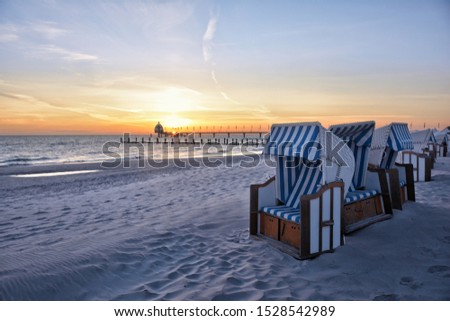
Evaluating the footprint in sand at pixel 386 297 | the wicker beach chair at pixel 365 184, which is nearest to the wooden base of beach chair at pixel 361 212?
the wicker beach chair at pixel 365 184

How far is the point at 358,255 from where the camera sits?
417 cm

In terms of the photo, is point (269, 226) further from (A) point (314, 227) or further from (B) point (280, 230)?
(A) point (314, 227)

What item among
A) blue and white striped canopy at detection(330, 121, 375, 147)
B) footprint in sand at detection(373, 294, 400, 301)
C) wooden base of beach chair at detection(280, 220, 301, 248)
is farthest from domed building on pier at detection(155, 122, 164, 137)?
footprint in sand at detection(373, 294, 400, 301)

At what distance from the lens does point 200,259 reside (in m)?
4.27

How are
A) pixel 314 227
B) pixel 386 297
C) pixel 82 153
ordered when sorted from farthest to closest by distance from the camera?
pixel 82 153 < pixel 314 227 < pixel 386 297

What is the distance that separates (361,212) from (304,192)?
4.34 feet

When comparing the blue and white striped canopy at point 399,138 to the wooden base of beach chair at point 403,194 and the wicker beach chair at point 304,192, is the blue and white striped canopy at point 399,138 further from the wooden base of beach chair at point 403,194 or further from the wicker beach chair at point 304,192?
the wicker beach chair at point 304,192

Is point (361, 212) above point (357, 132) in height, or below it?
below

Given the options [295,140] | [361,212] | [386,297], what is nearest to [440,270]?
[386,297]

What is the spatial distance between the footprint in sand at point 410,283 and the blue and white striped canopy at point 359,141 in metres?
2.69

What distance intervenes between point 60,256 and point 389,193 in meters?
5.83

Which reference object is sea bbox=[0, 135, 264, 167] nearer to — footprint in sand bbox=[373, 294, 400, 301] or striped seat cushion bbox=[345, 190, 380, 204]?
striped seat cushion bbox=[345, 190, 380, 204]

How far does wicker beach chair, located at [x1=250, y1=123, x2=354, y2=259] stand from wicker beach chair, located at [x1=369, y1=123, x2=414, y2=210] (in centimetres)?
213
